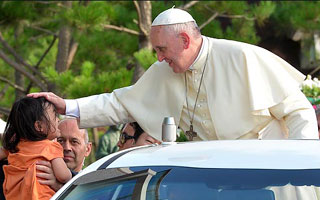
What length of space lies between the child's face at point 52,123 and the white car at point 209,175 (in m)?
1.19

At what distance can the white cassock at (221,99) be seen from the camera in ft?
18.6

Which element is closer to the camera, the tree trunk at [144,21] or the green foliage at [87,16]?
the green foliage at [87,16]

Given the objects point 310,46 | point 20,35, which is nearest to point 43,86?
point 20,35

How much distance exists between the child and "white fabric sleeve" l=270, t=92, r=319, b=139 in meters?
1.30

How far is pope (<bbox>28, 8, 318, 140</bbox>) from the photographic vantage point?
18.3 feet

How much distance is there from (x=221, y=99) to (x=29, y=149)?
1.26 m

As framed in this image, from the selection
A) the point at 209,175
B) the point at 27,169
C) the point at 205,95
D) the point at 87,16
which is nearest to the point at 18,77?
the point at 87,16

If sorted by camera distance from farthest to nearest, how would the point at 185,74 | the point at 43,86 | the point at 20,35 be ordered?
the point at 20,35 < the point at 43,86 < the point at 185,74

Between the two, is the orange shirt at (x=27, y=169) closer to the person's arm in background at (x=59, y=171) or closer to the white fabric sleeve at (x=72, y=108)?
the person's arm in background at (x=59, y=171)

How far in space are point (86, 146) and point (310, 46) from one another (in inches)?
474

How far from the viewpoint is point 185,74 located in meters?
5.89

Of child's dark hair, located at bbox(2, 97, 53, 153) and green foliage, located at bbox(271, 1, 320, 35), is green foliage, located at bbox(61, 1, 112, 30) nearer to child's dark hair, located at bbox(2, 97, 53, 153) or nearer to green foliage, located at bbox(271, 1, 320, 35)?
green foliage, located at bbox(271, 1, 320, 35)

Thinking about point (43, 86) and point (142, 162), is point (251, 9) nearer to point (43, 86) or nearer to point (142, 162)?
point (43, 86)

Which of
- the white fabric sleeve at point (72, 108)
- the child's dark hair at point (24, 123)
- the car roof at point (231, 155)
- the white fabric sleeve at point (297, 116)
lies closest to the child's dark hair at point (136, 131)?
the white fabric sleeve at point (72, 108)
